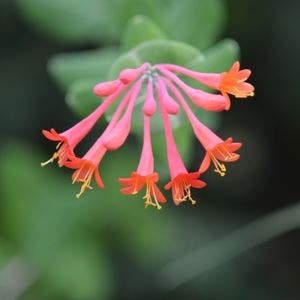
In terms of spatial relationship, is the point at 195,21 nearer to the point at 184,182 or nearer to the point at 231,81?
the point at 231,81

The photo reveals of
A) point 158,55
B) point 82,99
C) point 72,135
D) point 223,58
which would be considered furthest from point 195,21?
point 72,135

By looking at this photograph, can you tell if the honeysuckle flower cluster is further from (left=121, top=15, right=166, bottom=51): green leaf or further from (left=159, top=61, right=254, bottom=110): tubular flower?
(left=121, top=15, right=166, bottom=51): green leaf

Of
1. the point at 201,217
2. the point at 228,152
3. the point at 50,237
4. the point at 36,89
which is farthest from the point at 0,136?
the point at 228,152

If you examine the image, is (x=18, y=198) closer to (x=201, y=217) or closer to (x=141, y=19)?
(x=201, y=217)

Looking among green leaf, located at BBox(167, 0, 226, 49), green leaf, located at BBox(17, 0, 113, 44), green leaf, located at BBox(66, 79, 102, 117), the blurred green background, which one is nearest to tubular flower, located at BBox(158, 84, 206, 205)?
green leaf, located at BBox(66, 79, 102, 117)

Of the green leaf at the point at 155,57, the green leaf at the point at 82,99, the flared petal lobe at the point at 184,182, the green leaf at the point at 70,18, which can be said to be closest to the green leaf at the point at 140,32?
the green leaf at the point at 155,57
